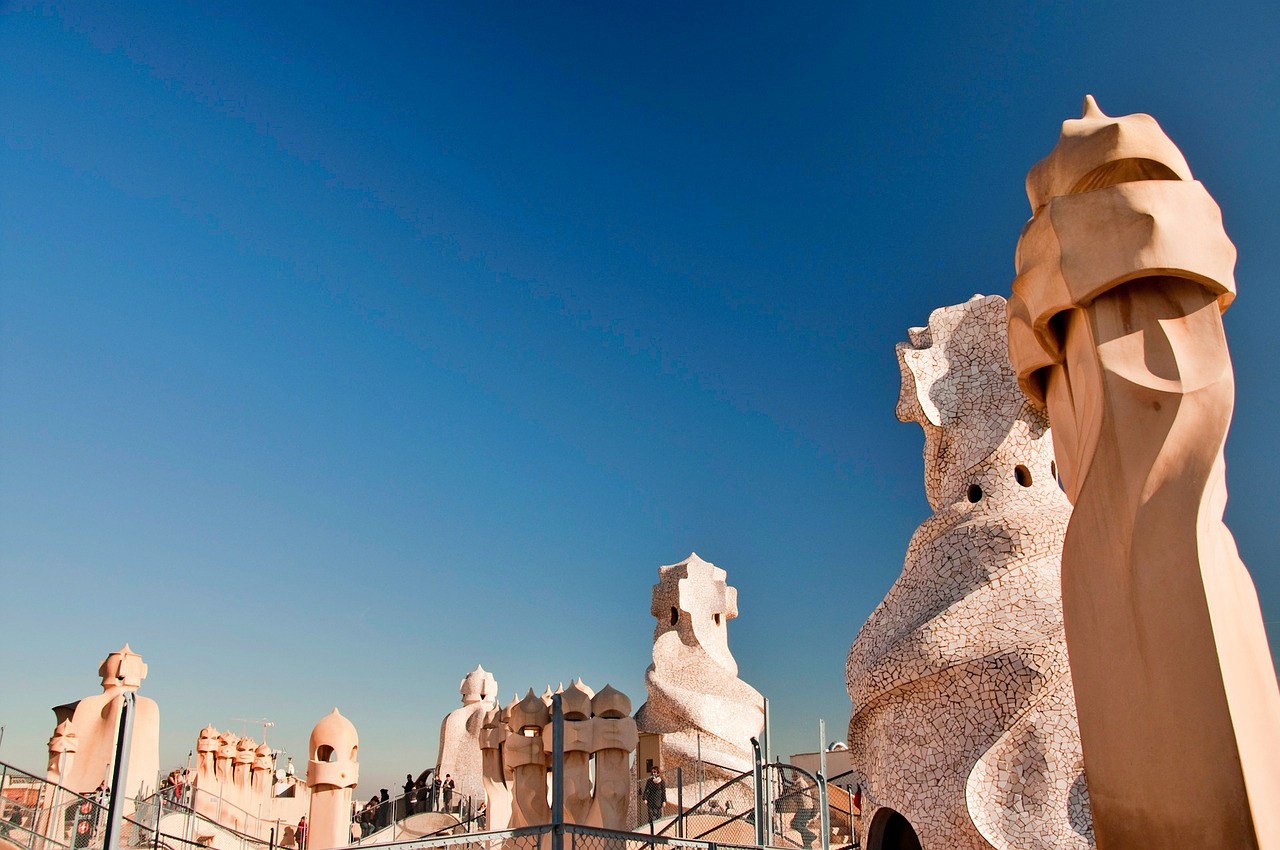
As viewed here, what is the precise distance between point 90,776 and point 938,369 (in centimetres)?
1095

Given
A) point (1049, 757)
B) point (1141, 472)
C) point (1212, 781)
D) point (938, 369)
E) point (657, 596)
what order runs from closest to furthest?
1. point (1212, 781)
2. point (1141, 472)
3. point (1049, 757)
4. point (938, 369)
5. point (657, 596)

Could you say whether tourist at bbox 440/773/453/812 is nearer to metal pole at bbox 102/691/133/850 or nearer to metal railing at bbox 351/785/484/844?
metal railing at bbox 351/785/484/844

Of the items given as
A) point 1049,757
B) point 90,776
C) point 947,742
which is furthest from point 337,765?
point 1049,757

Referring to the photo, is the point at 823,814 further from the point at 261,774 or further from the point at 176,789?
the point at 261,774

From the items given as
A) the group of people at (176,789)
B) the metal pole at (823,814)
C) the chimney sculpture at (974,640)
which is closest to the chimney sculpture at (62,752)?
the group of people at (176,789)

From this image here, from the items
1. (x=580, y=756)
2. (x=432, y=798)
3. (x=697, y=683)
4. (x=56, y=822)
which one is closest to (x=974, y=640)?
(x=580, y=756)

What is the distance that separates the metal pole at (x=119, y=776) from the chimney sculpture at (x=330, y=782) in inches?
266

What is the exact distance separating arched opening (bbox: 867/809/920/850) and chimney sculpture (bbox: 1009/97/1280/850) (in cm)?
397

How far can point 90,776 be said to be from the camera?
1195 cm

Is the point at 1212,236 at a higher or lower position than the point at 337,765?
higher

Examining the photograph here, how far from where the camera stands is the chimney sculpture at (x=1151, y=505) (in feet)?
11.7

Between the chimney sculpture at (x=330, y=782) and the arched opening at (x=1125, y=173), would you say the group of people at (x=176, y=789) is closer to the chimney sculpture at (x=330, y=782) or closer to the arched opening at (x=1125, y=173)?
the chimney sculpture at (x=330, y=782)

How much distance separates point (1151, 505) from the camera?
385cm

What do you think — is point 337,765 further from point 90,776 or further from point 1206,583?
point 1206,583
